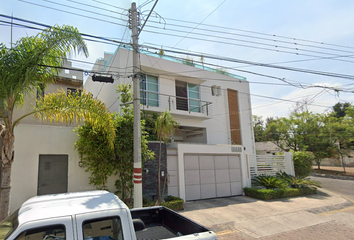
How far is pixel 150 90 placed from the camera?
1355 centimetres

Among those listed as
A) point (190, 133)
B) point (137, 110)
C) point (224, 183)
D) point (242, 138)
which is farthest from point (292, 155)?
point (137, 110)

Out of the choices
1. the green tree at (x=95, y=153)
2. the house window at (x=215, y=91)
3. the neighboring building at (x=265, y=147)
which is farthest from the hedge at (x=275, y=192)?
the neighboring building at (x=265, y=147)

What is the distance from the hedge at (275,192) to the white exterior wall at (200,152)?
879 mm

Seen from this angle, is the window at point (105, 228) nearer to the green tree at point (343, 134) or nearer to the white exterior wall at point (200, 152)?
the white exterior wall at point (200, 152)

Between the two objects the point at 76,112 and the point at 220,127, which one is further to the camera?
the point at 220,127

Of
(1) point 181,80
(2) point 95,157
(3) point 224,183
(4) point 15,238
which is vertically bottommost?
(3) point 224,183

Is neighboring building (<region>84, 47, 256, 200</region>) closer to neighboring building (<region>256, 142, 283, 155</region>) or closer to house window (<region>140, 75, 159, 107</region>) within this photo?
house window (<region>140, 75, 159, 107</region>)

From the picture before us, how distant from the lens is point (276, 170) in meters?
15.0

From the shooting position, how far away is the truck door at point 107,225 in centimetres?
251

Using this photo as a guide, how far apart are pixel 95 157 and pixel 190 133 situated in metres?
9.42

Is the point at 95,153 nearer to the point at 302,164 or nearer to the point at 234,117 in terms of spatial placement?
the point at 234,117

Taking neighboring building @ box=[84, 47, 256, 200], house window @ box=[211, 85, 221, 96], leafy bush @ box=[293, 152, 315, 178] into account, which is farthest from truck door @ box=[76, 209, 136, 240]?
leafy bush @ box=[293, 152, 315, 178]

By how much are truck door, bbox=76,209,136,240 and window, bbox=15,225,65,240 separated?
0.19 metres

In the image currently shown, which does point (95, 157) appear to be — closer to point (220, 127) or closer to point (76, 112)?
point (76, 112)
